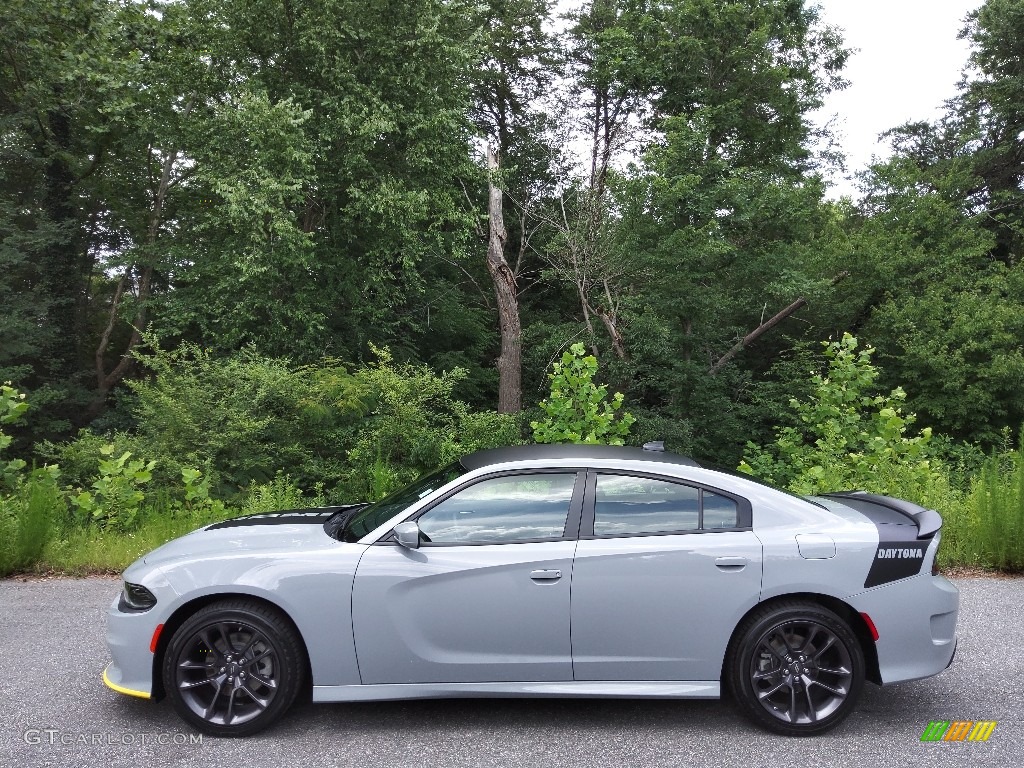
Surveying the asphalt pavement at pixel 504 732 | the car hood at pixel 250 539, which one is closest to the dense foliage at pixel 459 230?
the car hood at pixel 250 539

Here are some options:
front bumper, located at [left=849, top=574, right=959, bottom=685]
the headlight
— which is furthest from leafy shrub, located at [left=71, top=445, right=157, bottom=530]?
front bumper, located at [left=849, top=574, right=959, bottom=685]

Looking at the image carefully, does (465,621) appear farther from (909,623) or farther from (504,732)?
(909,623)

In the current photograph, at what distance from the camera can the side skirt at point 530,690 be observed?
3.74 m

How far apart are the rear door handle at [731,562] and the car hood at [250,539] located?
201 cm

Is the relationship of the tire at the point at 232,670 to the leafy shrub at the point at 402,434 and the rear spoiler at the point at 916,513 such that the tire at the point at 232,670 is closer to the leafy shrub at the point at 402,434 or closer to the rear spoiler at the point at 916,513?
the rear spoiler at the point at 916,513

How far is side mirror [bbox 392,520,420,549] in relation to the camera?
368 centimetres

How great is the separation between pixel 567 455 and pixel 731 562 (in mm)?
1048

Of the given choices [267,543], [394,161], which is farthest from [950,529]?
[394,161]

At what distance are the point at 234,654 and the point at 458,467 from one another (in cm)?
150

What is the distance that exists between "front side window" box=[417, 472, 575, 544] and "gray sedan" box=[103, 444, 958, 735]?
0.09 m

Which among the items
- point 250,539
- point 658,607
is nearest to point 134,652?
point 250,539

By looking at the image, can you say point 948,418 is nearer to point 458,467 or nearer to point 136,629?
point 458,467

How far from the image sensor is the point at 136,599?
3818 mm

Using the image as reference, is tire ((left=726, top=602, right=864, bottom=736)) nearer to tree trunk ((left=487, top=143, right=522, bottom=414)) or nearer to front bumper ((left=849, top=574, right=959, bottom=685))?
front bumper ((left=849, top=574, right=959, bottom=685))
